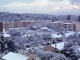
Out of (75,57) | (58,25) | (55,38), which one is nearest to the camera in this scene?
(75,57)

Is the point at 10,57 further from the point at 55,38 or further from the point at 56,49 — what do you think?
the point at 55,38

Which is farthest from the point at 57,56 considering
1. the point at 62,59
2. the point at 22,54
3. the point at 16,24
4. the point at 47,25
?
the point at 16,24

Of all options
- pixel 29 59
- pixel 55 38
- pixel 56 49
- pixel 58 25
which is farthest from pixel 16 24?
pixel 29 59

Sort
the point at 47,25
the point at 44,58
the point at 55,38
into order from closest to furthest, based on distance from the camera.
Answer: the point at 44,58 → the point at 55,38 → the point at 47,25

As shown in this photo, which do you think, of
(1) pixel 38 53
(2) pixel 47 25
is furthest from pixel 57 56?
(2) pixel 47 25

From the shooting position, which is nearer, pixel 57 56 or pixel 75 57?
pixel 57 56

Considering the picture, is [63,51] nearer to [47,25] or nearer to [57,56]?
[57,56]

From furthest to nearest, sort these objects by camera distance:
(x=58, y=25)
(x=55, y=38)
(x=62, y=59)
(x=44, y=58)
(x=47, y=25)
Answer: (x=58, y=25)
(x=47, y=25)
(x=55, y=38)
(x=44, y=58)
(x=62, y=59)

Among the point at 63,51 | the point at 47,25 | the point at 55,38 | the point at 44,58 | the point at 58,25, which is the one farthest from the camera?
the point at 58,25

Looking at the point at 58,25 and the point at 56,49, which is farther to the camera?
the point at 58,25
